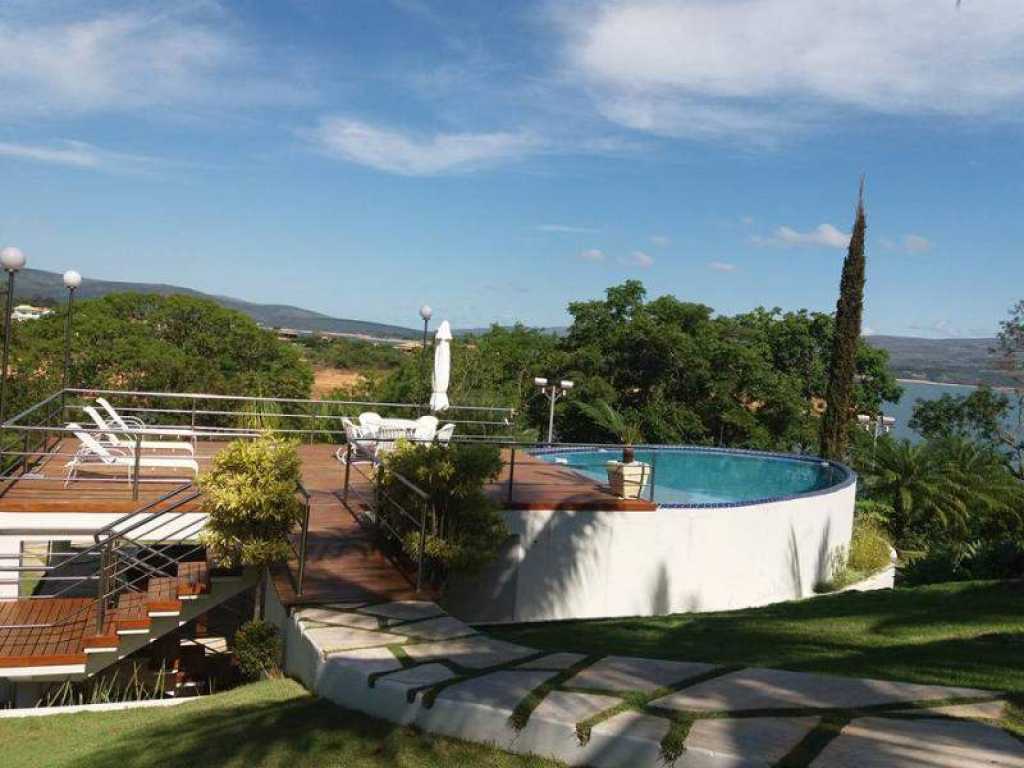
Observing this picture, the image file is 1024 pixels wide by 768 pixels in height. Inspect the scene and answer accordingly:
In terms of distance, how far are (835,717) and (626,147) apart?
31653 mm

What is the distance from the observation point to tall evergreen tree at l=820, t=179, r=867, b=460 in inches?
877

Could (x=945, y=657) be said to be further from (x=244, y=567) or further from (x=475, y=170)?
(x=475, y=170)

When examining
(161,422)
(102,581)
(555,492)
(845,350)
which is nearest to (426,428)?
(555,492)

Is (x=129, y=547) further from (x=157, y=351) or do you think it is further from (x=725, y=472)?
(x=157, y=351)

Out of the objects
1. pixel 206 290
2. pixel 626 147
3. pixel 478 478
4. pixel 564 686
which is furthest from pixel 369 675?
pixel 206 290

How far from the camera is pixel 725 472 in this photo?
17031mm

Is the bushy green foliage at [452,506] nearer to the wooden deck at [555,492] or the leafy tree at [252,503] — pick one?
the leafy tree at [252,503]

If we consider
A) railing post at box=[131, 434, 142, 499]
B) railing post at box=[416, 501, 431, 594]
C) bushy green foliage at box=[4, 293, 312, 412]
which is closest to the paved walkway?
railing post at box=[416, 501, 431, 594]

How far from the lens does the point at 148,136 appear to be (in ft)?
94.7

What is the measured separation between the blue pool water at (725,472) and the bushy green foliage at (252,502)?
312 inches

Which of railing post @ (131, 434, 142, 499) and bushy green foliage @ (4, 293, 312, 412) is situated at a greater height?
bushy green foliage @ (4, 293, 312, 412)

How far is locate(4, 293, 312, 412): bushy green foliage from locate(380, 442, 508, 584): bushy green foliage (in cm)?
1699

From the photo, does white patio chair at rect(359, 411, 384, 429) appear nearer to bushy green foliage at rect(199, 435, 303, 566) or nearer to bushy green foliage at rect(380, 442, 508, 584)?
bushy green foliage at rect(380, 442, 508, 584)

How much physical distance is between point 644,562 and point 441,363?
5758 mm
